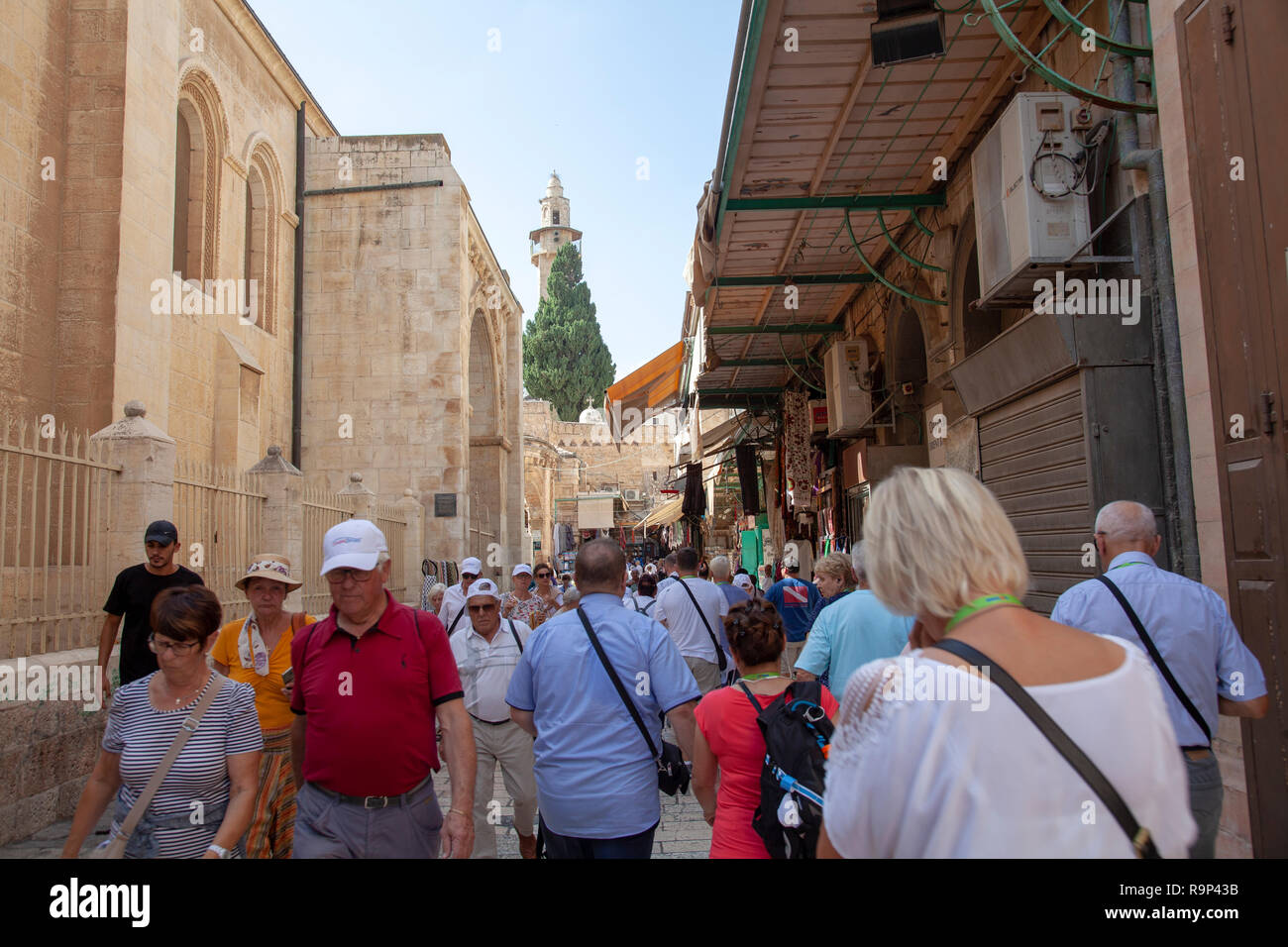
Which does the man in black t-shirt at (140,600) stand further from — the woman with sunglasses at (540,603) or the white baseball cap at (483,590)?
the woman with sunglasses at (540,603)

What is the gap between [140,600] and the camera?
16.4 feet

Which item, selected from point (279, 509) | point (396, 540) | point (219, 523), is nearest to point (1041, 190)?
point (219, 523)

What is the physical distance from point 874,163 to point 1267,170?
3.77 meters

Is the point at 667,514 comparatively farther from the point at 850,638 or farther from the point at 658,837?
the point at 850,638

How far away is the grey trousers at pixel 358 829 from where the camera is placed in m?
2.87

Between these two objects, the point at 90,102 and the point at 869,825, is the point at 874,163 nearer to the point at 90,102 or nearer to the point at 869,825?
the point at 869,825

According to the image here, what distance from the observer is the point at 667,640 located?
3393 mm

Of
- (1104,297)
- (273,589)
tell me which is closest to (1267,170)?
(1104,297)

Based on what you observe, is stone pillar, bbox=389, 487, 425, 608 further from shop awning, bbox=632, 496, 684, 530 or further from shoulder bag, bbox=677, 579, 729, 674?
shop awning, bbox=632, 496, 684, 530

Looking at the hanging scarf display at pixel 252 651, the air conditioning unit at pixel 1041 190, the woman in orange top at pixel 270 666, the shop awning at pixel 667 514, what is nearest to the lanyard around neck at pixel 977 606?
the woman in orange top at pixel 270 666

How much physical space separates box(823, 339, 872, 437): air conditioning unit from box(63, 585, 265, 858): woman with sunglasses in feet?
27.2

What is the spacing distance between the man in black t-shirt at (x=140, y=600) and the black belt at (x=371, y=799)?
2.62 meters

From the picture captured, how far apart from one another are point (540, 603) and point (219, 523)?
9.67 ft

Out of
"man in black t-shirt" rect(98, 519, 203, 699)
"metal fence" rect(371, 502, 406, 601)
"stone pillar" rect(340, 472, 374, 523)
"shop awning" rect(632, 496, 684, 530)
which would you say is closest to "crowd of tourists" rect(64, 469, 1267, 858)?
"man in black t-shirt" rect(98, 519, 203, 699)
